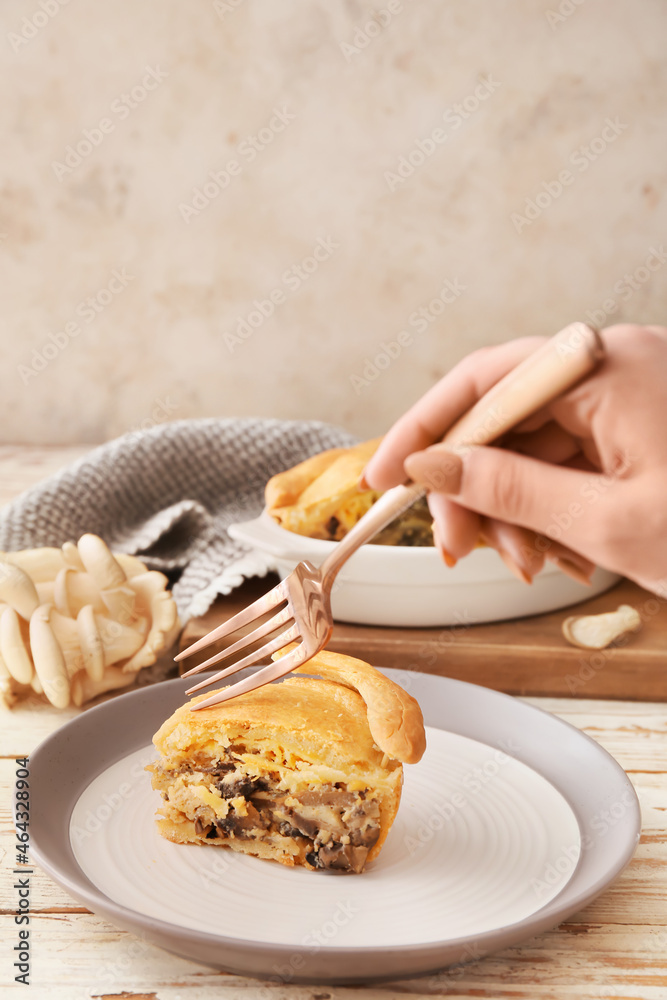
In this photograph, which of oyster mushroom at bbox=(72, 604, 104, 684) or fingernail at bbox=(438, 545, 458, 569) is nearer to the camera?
fingernail at bbox=(438, 545, 458, 569)

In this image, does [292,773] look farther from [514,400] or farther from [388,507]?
[514,400]

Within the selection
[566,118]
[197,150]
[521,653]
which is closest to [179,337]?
[197,150]

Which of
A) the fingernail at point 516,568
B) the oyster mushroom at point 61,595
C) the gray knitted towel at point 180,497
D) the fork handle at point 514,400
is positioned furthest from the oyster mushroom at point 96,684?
the fingernail at point 516,568

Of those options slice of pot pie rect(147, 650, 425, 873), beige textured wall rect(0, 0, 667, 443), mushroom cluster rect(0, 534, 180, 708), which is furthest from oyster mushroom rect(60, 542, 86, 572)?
beige textured wall rect(0, 0, 667, 443)

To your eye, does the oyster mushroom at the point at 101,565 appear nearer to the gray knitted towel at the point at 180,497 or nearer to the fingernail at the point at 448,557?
the gray knitted towel at the point at 180,497

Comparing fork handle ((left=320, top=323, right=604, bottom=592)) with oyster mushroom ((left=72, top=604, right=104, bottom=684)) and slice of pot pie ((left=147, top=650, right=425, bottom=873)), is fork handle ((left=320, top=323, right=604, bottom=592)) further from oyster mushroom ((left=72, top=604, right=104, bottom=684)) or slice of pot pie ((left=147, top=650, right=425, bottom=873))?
oyster mushroom ((left=72, top=604, right=104, bottom=684))

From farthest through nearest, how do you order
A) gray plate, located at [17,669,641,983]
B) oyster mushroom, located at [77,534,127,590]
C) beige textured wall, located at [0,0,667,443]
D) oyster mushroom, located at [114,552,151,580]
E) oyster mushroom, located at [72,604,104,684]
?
beige textured wall, located at [0,0,667,443]
oyster mushroom, located at [114,552,151,580]
oyster mushroom, located at [77,534,127,590]
oyster mushroom, located at [72,604,104,684]
gray plate, located at [17,669,641,983]
